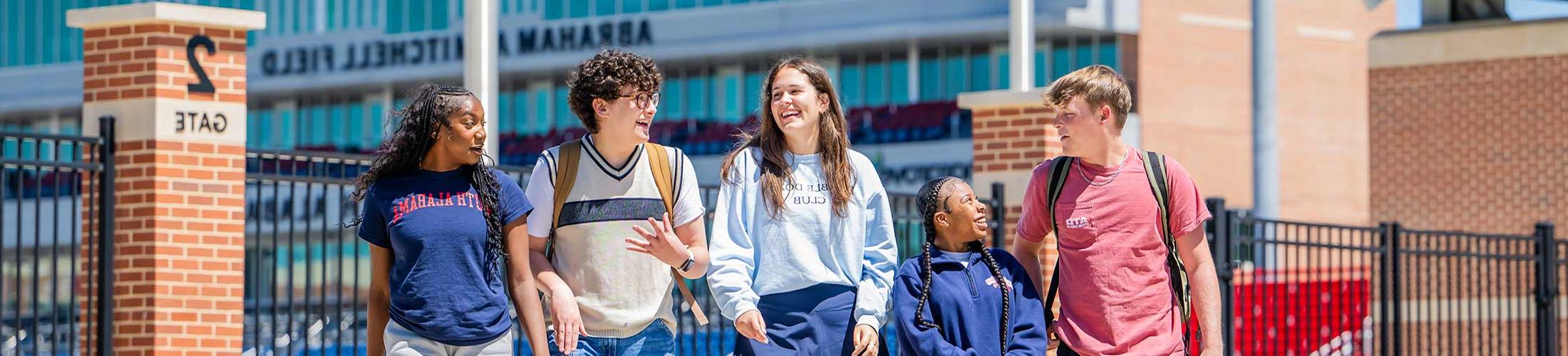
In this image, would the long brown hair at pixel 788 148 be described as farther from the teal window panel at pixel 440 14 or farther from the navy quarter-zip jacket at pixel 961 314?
the teal window panel at pixel 440 14

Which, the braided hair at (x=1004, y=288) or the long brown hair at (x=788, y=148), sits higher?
the long brown hair at (x=788, y=148)

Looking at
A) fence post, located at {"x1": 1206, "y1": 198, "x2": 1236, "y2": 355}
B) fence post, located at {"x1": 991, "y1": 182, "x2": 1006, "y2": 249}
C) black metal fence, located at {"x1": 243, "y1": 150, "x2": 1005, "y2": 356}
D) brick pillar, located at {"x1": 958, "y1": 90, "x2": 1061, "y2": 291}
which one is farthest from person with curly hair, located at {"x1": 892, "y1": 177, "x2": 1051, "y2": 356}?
fence post, located at {"x1": 1206, "y1": 198, "x2": 1236, "y2": 355}

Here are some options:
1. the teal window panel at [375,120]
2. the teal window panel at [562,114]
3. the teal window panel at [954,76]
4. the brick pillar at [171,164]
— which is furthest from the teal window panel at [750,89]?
the brick pillar at [171,164]

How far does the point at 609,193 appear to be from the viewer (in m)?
5.49

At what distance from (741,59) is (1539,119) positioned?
20.1 metres

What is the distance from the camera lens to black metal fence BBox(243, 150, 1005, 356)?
8.82 metres

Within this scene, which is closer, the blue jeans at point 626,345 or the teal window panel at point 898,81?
the blue jeans at point 626,345

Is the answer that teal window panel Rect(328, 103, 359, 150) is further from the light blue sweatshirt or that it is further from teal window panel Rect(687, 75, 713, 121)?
the light blue sweatshirt

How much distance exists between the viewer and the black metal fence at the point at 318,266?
8.82 m

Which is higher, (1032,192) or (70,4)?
(70,4)

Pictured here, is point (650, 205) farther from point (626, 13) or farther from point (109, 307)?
point (626, 13)

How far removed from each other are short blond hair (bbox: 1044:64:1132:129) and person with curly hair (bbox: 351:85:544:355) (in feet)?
5.40

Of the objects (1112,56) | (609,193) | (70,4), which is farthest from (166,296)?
(70,4)

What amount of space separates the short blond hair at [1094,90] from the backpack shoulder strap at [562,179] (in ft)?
4.77
